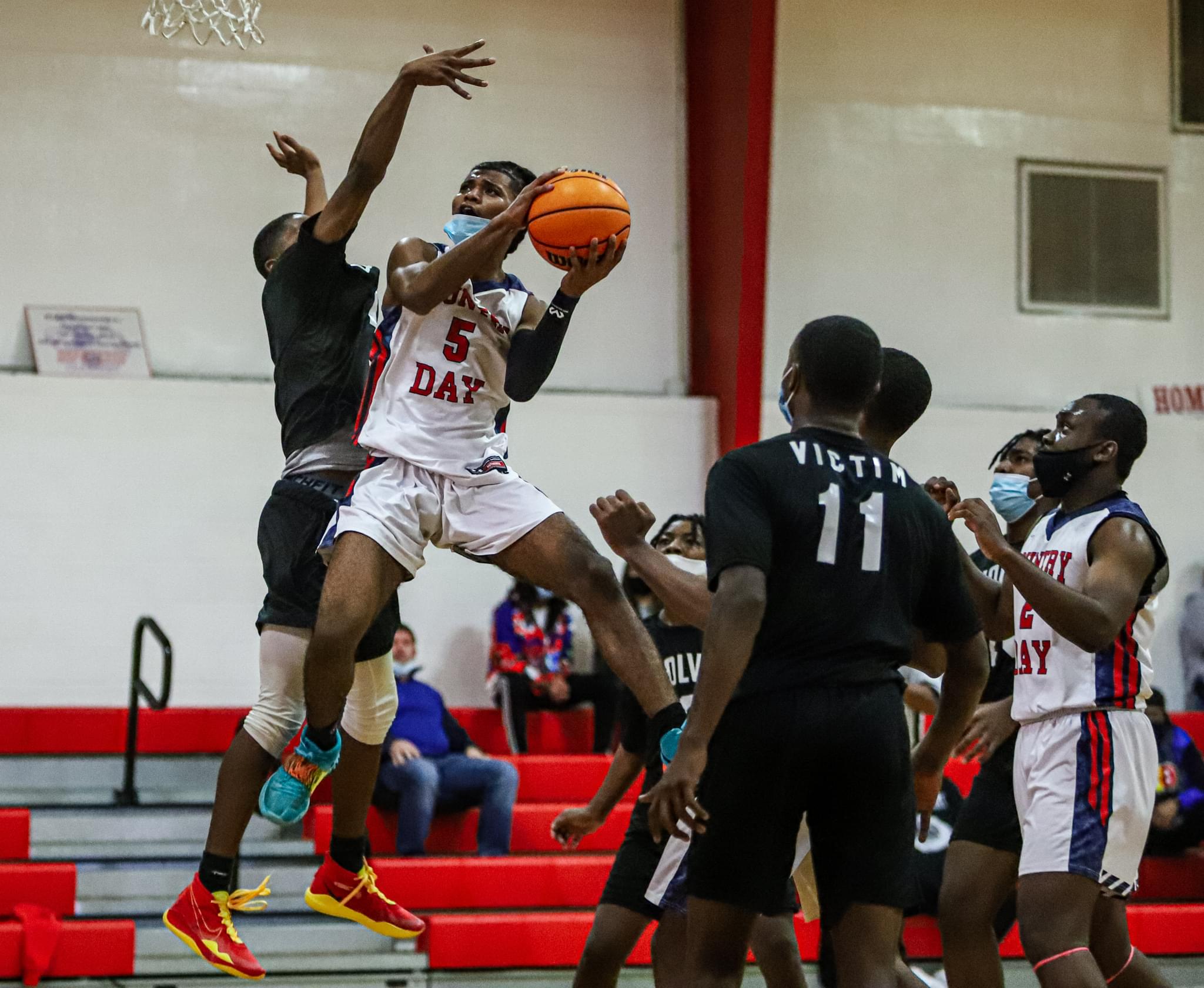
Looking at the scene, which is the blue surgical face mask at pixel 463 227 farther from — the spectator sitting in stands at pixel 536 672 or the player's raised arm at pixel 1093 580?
the spectator sitting in stands at pixel 536 672

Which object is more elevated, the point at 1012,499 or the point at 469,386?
the point at 469,386

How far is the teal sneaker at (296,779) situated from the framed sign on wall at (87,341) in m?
7.38

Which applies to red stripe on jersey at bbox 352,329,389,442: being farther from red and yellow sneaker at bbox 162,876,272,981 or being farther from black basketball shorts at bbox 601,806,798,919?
black basketball shorts at bbox 601,806,798,919

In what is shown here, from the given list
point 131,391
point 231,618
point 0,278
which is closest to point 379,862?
point 231,618

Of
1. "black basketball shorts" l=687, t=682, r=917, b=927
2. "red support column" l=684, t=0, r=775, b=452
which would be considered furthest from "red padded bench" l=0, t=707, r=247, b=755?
"black basketball shorts" l=687, t=682, r=917, b=927

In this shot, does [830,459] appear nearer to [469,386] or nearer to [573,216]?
[573,216]

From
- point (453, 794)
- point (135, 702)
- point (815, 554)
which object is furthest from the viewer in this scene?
point (453, 794)

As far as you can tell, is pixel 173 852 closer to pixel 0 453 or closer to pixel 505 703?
pixel 505 703

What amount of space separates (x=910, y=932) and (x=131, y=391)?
6858 millimetres

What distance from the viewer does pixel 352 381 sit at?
541 centimetres

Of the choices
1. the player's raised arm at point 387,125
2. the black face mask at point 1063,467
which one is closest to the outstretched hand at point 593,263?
the player's raised arm at point 387,125

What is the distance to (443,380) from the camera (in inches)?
195

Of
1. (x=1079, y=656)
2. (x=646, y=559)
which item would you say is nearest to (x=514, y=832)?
(x=1079, y=656)

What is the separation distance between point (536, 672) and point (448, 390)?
21.2 ft
